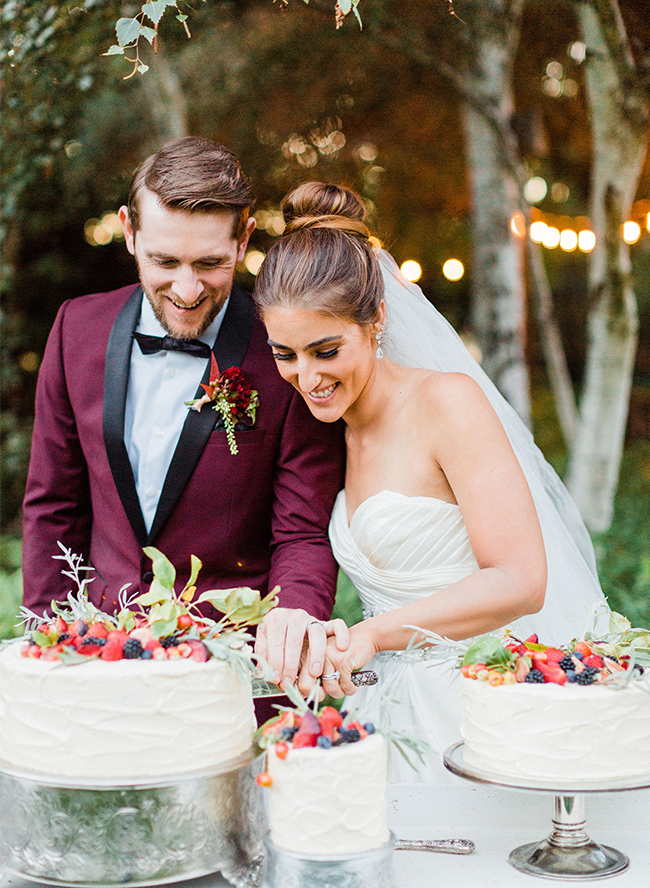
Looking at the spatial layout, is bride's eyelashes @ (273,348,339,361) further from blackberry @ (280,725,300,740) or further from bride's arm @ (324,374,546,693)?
blackberry @ (280,725,300,740)

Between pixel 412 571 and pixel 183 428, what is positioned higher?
pixel 183 428

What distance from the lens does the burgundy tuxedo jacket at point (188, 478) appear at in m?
2.66

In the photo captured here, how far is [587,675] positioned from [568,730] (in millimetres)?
107

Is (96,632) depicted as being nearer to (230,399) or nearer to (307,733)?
(307,733)

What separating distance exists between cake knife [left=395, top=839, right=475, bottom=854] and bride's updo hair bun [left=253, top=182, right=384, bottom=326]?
1.30m

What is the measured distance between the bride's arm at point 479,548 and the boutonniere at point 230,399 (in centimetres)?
54

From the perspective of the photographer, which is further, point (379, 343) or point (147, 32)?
point (379, 343)

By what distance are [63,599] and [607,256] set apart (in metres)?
4.39

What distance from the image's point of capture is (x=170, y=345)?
2725 millimetres

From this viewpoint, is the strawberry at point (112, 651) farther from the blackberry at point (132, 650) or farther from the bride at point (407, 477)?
the bride at point (407, 477)

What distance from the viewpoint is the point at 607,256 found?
19.6 ft

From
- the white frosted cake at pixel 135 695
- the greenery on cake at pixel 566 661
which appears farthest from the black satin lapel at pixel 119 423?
the greenery on cake at pixel 566 661

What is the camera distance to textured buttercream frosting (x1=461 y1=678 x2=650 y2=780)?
1620 mm

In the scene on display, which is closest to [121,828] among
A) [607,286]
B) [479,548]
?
[479,548]
